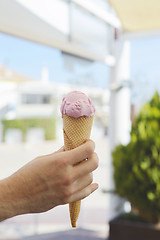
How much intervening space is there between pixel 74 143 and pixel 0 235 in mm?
4340

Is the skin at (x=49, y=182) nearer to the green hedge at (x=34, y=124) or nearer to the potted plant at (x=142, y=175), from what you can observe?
the potted plant at (x=142, y=175)

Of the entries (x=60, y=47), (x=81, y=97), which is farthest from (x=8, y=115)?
(x=81, y=97)

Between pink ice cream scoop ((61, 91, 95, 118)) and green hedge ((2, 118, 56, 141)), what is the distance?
6.13 m

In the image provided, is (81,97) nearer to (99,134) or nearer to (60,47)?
(60,47)

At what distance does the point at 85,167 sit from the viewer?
2.53ft

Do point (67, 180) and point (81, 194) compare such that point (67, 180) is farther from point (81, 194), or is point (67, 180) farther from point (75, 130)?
point (75, 130)

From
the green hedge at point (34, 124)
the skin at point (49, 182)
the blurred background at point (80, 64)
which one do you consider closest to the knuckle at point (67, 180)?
the skin at point (49, 182)

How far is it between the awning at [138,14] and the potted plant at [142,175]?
2.78 ft

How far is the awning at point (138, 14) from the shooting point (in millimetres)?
3479

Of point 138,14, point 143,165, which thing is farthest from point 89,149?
point 138,14

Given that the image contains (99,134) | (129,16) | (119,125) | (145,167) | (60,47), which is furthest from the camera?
(99,134)

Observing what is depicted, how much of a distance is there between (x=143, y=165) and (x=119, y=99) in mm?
1238

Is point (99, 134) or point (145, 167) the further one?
point (99, 134)

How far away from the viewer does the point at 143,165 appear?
3584 mm
